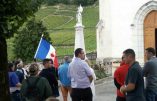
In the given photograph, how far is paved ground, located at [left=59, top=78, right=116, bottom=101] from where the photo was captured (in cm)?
2190

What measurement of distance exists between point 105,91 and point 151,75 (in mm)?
11609

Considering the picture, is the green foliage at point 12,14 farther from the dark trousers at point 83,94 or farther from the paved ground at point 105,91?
the paved ground at point 105,91

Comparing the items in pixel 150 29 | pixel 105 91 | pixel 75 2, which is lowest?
pixel 105 91

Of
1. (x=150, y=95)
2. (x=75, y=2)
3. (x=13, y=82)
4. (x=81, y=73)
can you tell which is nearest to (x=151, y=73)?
(x=150, y=95)

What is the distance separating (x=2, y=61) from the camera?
33.3ft

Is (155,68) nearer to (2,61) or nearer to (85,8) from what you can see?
(2,61)

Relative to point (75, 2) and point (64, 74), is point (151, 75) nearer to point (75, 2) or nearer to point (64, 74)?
point (64, 74)

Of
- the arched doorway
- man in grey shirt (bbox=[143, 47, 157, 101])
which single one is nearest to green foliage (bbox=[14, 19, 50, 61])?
the arched doorway

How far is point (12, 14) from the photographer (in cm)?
978

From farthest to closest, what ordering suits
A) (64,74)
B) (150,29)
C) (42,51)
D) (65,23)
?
(65,23) → (150,29) → (42,51) → (64,74)

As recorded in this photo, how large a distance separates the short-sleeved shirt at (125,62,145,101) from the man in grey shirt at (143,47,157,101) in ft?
5.15

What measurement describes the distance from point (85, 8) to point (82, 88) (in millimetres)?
105965

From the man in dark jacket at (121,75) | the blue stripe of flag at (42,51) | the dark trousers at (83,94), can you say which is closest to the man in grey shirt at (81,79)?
the dark trousers at (83,94)

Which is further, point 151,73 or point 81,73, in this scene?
point 81,73
